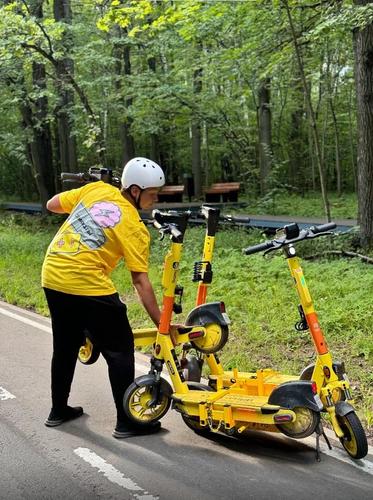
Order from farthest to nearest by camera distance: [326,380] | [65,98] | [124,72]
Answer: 1. [124,72]
2. [65,98]
3. [326,380]

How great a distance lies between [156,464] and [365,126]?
302 inches

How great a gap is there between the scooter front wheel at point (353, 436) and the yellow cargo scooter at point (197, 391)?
0.28 metres

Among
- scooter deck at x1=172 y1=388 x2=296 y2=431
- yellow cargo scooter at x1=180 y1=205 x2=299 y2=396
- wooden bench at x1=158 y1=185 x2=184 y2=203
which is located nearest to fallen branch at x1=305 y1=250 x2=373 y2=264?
yellow cargo scooter at x1=180 y1=205 x2=299 y2=396

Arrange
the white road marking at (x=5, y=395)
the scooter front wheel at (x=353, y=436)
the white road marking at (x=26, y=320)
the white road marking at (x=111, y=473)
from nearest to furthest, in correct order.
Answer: the white road marking at (x=111, y=473) < the scooter front wheel at (x=353, y=436) < the white road marking at (x=5, y=395) < the white road marking at (x=26, y=320)

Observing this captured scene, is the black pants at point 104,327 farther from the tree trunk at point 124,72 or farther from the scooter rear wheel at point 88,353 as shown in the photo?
the tree trunk at point 124,72

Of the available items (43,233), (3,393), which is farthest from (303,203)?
Result: (3,393)

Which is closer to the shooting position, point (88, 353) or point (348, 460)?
point (348, 460)

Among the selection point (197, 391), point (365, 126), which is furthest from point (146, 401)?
point (365, 126)

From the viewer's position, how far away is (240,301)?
7.75 m

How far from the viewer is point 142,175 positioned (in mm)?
4219

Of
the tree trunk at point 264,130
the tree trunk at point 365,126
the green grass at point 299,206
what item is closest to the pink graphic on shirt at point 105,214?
the tree trunk at point 365,126

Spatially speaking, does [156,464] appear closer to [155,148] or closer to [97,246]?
[97,246]

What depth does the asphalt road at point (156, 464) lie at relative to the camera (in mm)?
3516

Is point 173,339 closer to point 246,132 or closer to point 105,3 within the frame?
point 105,3
